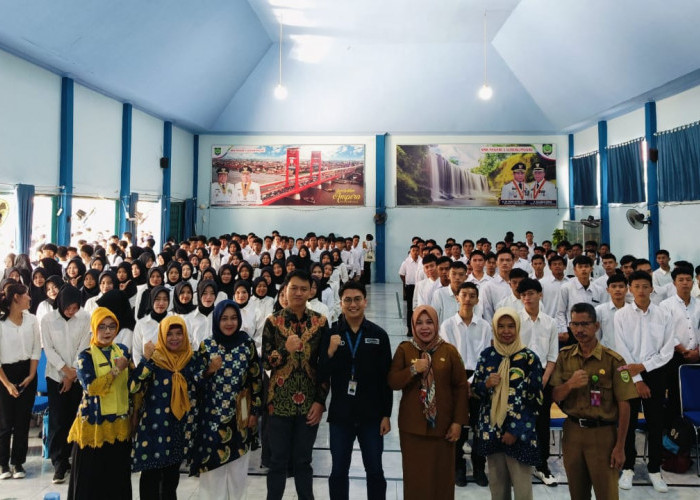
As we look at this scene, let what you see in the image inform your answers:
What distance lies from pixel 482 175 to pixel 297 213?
5464 millimetres

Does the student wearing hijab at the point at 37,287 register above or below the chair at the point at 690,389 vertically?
above

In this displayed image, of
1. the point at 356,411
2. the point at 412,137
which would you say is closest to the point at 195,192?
the point at 412,137

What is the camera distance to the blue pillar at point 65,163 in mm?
9711

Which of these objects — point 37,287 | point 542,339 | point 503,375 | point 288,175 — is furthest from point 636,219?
point 37,287

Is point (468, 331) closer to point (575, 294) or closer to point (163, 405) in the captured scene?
point (575, 294)

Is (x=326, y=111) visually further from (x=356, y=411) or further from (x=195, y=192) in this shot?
(x=356, y=411)

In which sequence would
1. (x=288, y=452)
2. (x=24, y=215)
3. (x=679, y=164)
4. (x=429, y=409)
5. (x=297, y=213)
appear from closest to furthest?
1. (x=429, y=409)
2. (x=288, y=452)
3. (x=24, y=215)
4. (x=679, y=164)
5. (x=297, y=213)

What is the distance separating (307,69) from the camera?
45.6 feet

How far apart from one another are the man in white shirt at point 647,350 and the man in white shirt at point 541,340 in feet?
1.84

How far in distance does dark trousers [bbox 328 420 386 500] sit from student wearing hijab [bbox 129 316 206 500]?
829mm

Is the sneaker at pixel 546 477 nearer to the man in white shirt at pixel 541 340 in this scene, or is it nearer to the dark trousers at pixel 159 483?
the man in white shirt at pixel 541 340

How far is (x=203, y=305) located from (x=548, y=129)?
1327cm

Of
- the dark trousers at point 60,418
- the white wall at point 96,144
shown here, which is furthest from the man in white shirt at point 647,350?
the white wall at point 96,144

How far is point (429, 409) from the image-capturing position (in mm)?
2893
